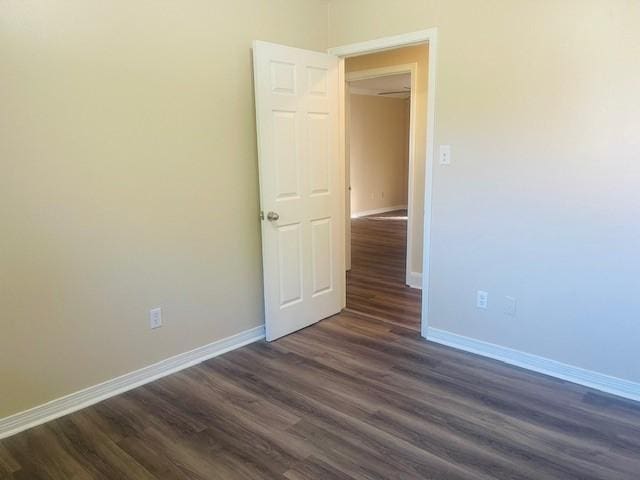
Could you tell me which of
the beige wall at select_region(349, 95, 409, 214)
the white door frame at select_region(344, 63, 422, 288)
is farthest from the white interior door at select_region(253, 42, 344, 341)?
the beige wall at select_region(349, 95, 409, 214)

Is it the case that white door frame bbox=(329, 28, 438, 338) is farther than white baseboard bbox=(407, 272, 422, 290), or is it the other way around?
white baseboard bbox=(407, 272, 422, 290)

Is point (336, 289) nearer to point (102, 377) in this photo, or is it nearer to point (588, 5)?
point (102, 377)

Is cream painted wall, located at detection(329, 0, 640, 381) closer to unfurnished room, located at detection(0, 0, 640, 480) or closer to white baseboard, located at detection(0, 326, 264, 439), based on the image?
unfurnished room, located at detection(0, 0, 640, 480)

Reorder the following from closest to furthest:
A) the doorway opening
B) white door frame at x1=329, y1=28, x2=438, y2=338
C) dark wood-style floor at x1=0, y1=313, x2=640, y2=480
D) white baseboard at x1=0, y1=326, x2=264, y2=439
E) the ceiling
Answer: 1. dark wood-style floor at x1=0, y1=313, x2=640, y2=480
2. white baseboard at x1=0, y1=326, x2=264, y2=439
3. white door frame at x1=329, y1=28, x2=438, y2=338
4. the doorway opening
5. the ceiling

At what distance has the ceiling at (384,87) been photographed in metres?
7.43

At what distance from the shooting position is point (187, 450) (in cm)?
217

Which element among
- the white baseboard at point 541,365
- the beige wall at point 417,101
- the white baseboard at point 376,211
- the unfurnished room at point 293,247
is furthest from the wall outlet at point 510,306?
the white baseboard at point 376,211

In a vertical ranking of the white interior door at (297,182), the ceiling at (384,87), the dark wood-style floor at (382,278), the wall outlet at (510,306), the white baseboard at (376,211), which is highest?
the ceiling at (384,87)

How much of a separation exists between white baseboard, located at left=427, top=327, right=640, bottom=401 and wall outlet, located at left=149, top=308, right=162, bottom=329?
190 centimetres

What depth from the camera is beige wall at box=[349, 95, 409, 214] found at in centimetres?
921

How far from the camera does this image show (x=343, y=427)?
2.33 m

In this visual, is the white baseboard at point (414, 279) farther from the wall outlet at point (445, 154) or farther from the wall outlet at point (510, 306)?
the wall outlet at point (445, 154)

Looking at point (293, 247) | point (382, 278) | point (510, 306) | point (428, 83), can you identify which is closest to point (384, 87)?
point (382, 278)

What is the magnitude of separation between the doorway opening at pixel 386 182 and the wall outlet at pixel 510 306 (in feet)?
2.58
